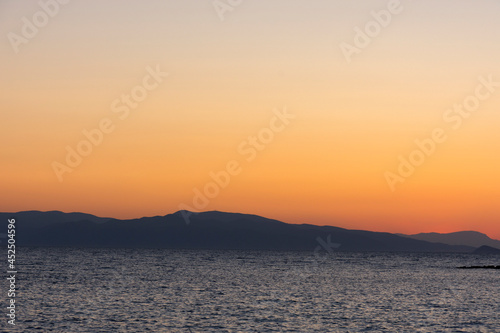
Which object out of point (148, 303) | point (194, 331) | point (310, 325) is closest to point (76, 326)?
point (194, 331)

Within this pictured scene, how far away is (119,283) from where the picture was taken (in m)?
92.6

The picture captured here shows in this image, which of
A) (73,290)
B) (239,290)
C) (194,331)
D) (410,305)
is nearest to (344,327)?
(194,331)

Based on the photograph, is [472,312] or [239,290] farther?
[239,290]

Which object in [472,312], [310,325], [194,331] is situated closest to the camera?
[194,331]

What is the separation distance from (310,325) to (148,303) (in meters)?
21.4

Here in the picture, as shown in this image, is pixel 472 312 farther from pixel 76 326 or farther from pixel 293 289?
pixel 76 326

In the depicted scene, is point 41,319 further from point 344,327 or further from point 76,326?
point 344,327

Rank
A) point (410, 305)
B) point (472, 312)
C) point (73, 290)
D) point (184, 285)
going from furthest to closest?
point (184, 285) < point (73, 290) < point (410, 305) < point (472, 312)

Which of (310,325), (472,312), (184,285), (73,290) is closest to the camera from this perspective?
(310,325)

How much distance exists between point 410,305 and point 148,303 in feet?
102

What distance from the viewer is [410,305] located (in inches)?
2790

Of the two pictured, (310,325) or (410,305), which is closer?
(310,325)

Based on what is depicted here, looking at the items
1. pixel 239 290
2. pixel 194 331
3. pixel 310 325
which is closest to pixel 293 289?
pixel 239 290

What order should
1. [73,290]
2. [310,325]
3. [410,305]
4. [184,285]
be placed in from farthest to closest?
[184,285]
[73,290]
[410,305]
[310,325]
